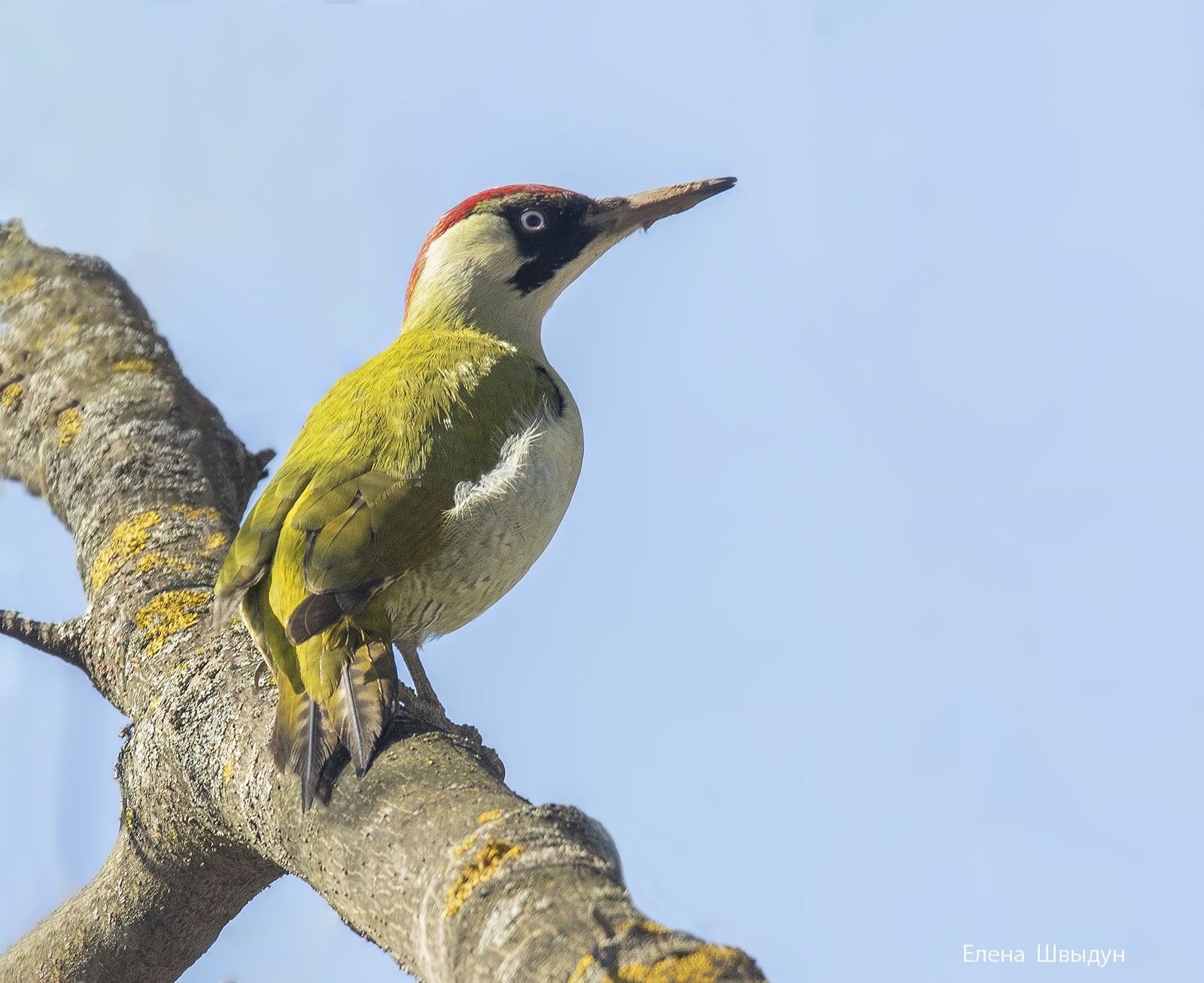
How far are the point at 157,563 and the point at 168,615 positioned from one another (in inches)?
10.6

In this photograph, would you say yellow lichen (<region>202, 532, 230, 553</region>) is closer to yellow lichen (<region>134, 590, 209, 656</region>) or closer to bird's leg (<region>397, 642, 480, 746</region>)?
yellow lichen (<region>134, 590, 209, 656</region>)

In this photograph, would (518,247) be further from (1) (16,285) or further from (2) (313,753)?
(2) (313,753)

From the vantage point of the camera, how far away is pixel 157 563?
361 cm

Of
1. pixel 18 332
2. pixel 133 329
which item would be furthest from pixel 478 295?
pixel 18 332

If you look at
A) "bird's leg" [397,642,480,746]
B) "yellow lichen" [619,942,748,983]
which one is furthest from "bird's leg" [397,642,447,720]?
"yellow lichen" [619,942,748,983]

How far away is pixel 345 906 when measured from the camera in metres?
2.28

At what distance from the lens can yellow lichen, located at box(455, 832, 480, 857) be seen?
195 cm

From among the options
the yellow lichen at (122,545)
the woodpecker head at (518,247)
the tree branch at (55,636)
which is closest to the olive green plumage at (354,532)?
the yellow lichen at (122,545)

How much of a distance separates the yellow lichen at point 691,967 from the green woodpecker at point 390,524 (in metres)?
0.99

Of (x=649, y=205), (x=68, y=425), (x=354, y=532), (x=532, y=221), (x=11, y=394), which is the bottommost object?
(x=354, y=532)

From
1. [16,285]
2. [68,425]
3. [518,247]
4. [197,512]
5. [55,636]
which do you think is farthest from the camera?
[16,285]

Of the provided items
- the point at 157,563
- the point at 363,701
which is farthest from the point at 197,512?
the point at 363,701

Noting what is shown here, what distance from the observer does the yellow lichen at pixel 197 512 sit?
3.84 meters

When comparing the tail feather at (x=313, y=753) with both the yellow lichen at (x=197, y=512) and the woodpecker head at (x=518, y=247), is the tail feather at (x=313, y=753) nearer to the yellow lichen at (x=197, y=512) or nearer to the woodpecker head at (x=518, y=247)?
the yellow lichen at (x=197, y=512)
